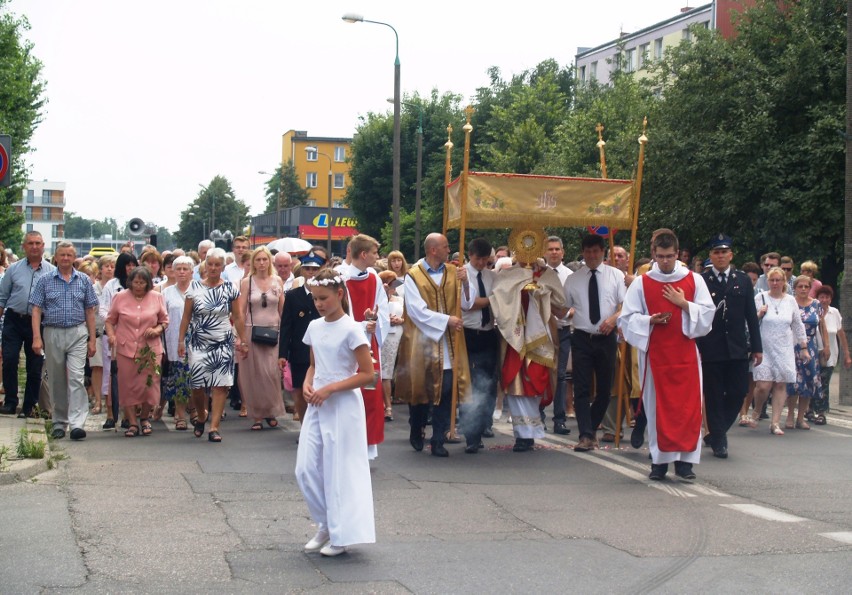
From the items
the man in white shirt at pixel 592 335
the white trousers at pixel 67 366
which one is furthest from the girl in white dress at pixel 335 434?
the white trousers at pixel 67 366

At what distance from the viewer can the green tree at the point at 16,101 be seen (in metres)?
41.9

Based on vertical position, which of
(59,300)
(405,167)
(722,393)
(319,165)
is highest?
(319,165)

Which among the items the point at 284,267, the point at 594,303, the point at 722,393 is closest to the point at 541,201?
the point at 594,303

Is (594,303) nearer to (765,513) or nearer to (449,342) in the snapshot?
(449,342)

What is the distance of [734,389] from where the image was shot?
37.7 ft

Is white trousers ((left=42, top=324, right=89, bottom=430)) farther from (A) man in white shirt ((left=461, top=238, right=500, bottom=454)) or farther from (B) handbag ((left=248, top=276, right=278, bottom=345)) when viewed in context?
(A) man in white shirt ((left=461, top=238, right=500, bottom=454))

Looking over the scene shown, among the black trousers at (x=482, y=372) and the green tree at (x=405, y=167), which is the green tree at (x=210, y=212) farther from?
the black trousers at (x=482, y=372)

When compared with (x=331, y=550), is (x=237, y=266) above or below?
above

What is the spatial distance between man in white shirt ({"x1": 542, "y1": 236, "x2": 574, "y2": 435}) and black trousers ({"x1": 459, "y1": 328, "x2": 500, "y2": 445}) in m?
1.63

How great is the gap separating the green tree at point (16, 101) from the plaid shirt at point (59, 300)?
91.2ft

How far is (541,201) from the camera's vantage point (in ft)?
38.0

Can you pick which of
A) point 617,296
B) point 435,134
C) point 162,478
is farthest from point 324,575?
point 435,134

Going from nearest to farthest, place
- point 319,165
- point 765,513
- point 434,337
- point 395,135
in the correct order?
point 765,513 → point 434,337 → point 395,135 → point 319,165

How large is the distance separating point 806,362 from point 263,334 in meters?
6.28
